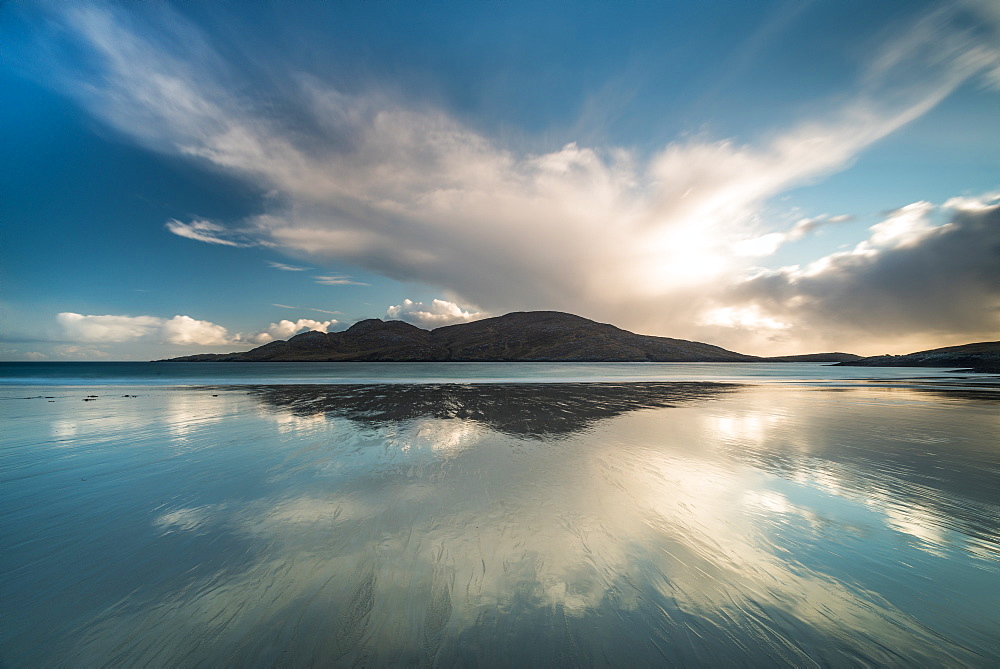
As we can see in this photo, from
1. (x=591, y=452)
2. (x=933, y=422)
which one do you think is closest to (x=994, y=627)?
(x=591, y=452)

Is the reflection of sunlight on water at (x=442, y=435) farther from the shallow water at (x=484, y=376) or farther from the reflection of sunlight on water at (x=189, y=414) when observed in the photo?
the shallow water at (x=484, y=376)

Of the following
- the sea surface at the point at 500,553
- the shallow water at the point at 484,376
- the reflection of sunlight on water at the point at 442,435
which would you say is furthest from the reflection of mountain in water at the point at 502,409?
the shallow water at the point at 484,376

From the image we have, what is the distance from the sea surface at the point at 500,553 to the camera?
4.78m

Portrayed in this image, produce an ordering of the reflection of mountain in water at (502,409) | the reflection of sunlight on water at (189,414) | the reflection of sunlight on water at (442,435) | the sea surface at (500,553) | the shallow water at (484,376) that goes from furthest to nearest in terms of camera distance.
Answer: the shallow water at (484,376) < the reflection of mountain in water at (502,409) < the reflection of sunlight on water at (189,414) < the reflection of sunlight on water at (442,435) < the sea surface at (500,553)

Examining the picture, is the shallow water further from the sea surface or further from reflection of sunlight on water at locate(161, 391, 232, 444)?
the sea surface

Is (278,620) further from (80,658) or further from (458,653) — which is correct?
(458,653)

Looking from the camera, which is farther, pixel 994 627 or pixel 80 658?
pixel 994 627

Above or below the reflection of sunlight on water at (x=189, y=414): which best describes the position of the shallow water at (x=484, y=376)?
above

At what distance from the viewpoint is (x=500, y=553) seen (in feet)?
Answer: 23.2

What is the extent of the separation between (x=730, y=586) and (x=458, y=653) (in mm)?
4761

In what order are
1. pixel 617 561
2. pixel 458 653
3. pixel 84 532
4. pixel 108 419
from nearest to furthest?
1. pixel 458 653
2. pixel 617 561
3. pixel 84 532
4. pixel 108 419

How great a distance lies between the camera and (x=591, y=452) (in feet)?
47.1

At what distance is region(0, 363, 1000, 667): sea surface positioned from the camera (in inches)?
188

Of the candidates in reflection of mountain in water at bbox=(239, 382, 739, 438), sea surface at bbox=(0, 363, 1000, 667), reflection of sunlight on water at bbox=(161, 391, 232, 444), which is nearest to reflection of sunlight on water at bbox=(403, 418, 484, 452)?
sea surface at bbox=(0, 363, 1000, 667)
